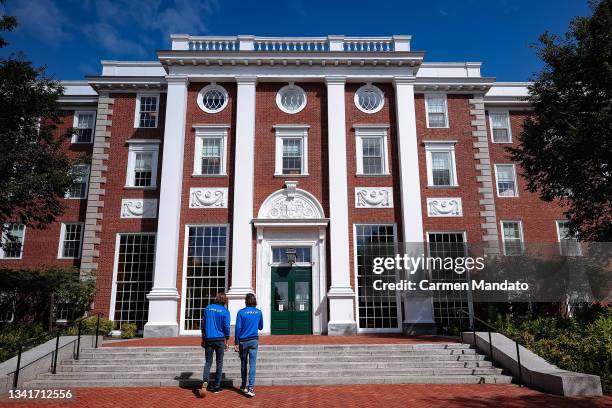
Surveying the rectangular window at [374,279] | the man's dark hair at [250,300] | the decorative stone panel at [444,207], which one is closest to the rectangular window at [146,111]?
the rectangular window at [374,279]

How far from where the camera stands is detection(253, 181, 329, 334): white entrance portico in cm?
1867

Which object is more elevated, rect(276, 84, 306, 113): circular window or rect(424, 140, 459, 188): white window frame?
rect(276, 84, 306, 113): circular window

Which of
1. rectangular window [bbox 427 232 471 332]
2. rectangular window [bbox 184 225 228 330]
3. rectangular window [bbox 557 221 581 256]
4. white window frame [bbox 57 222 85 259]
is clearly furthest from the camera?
rectangular window [bbox 557 221 581 256]

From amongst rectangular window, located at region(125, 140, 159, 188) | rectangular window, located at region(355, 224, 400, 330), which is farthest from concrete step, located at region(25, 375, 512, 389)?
rectangular window, located at region(125, 140, 159, 188)

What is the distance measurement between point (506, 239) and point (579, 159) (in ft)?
27.5

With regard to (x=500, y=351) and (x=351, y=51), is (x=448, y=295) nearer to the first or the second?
(x=500, y=351)

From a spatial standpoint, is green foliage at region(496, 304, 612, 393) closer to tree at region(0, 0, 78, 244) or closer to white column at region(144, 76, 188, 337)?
white column at region(144, 76, 188, 337)

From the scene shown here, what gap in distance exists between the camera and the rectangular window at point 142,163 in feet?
68.2

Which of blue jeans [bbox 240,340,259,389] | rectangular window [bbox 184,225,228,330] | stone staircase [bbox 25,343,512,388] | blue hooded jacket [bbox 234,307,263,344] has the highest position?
rectangular window [bbox 184,225,228,330]

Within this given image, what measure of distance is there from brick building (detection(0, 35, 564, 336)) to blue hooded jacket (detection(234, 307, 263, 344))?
877 centimetres

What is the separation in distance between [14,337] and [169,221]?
24.0 ft

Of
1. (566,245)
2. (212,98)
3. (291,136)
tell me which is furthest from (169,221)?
(566,245)

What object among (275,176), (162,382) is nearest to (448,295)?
(275,176)

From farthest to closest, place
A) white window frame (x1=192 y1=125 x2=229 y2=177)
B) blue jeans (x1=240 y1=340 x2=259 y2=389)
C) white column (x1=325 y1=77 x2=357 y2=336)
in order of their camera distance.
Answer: white window frame (x1=192 y1=125 x2=229 y2=177)
white column (x1=325 y1=77 x2=357 y2=336)
blue jeans (x1=240 y1=340 x2=259 y2=389)
